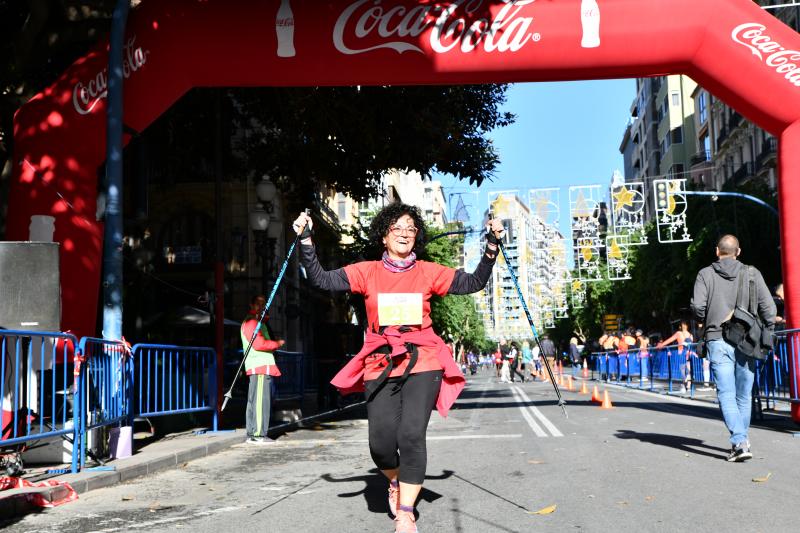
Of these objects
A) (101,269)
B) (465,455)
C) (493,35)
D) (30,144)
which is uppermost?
(493,35)

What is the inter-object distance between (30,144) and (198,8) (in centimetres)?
256

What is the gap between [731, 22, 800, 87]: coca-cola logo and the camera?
1053 cm

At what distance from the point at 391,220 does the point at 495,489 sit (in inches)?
86.5

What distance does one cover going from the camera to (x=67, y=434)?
7.71 m

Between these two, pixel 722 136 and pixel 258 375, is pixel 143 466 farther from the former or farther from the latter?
pixel 722 136

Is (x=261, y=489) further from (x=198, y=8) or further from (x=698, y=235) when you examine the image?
(x=698, y=235)

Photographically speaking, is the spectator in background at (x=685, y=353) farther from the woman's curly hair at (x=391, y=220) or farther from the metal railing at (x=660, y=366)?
the woman's curly hair at (x=391, y=220)

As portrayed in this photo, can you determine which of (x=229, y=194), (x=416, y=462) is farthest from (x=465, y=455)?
(x=229, y=194)

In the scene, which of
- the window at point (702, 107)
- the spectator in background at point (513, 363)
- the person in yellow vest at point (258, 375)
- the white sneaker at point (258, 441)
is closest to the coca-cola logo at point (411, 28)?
the person in yellow vest at point (258, 375)

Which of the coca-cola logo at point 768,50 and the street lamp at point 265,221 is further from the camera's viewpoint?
the street lamp at point 265,221

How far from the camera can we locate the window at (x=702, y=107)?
224ft

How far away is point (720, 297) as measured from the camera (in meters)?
8.13

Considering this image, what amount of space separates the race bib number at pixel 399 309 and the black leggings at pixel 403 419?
0.32 meters

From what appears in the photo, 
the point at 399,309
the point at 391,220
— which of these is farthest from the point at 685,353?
the point at 399,309
